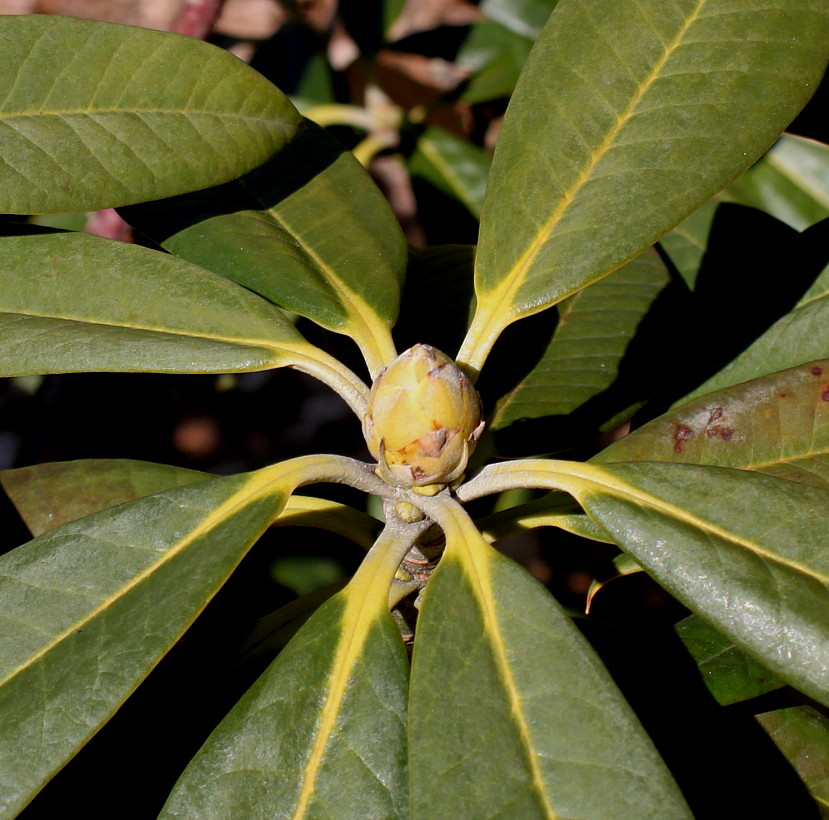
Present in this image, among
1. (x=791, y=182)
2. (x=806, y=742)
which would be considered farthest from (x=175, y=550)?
(x=791, y=182)

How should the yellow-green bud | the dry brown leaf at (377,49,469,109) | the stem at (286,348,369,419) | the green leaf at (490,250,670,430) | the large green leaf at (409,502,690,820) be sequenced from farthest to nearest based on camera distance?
1. the dry brown leaf at (377,49,469,109)
2. the green leaf at (490,250,670,430)
3. the stem at (286,348,369,419)
4. the yellow-green bud
5. the large green leaf at (409,502,690,820)

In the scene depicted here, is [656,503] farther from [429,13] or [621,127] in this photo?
[429,13]

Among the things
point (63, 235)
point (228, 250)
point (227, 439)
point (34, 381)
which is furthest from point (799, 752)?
point (227, 439)

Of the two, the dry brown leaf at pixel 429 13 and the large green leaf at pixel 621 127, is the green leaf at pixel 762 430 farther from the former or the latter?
the dry brown leaf at pixel 429 13

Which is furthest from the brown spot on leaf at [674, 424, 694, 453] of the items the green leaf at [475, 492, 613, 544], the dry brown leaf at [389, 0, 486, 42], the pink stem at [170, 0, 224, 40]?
the dry brown leaf at [389, 0, 486, 42]

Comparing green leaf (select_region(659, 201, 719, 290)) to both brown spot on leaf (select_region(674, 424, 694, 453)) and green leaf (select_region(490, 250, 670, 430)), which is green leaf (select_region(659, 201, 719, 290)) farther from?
brown spot on leaf (select_region(674, 424, 694, 453))

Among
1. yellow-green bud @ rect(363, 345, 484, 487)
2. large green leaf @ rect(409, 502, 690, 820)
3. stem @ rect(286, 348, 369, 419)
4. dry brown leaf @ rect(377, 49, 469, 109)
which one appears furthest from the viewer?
dry brown leaf @ rect(377, 49, 469, 109)

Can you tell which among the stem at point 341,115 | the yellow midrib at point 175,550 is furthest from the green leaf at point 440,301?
the stem at point 341,115

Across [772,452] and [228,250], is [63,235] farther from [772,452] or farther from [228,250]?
[772,452]
